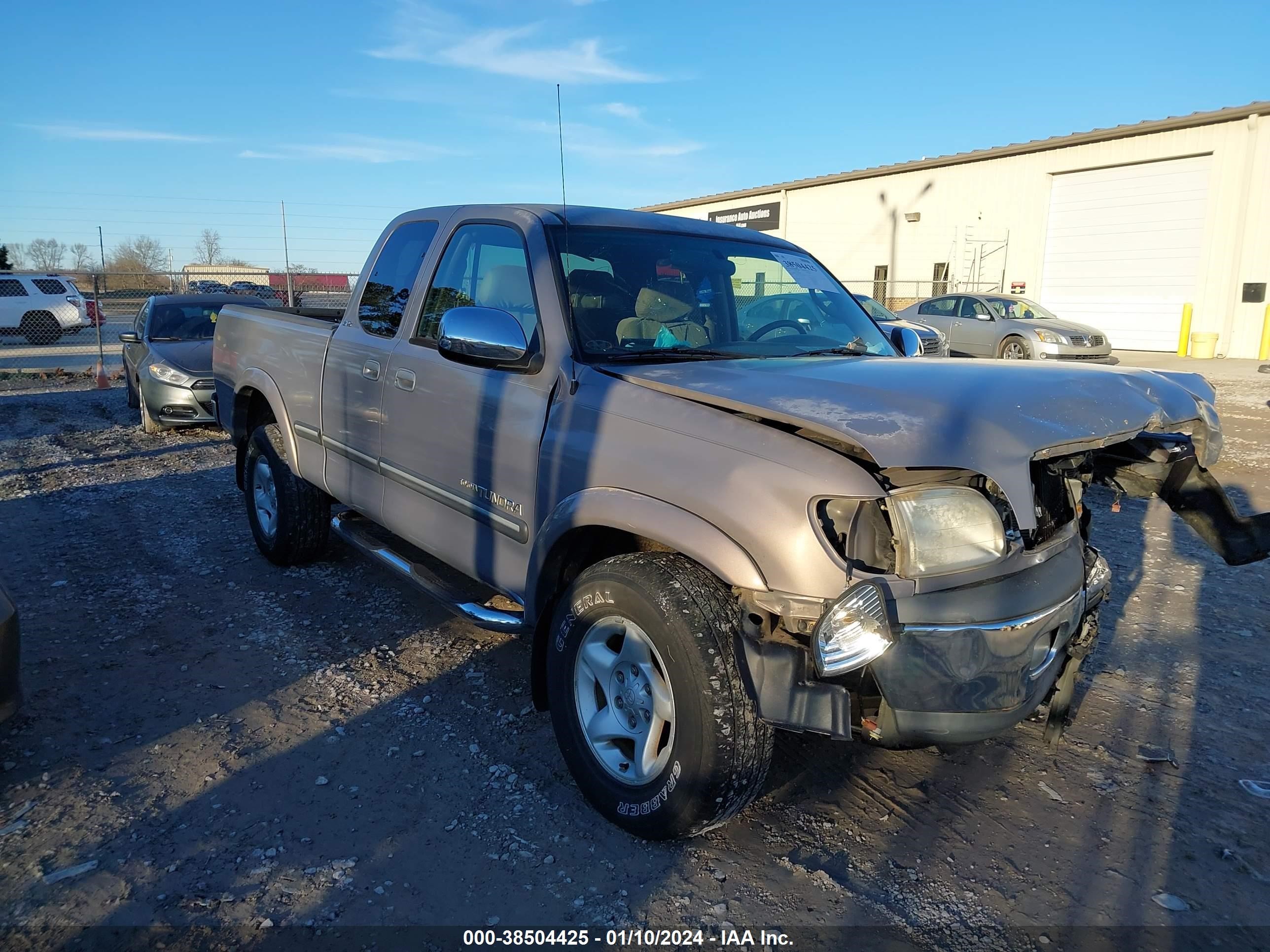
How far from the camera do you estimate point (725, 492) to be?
238 cm

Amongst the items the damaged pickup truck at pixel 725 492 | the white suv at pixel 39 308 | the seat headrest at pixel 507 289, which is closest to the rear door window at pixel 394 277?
the damaged pickup truck at pixel 725 492

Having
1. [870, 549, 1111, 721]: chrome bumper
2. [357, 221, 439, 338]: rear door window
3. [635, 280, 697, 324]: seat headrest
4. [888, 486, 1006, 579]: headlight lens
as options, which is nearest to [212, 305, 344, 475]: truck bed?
[357, 221, 439, 338]: rear door window

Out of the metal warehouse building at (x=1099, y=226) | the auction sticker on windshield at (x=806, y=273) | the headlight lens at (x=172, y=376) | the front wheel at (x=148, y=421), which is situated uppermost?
the metal warehouse building at (x=1099, y=226)

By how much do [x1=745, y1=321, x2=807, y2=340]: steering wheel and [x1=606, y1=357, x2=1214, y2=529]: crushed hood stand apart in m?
0.62

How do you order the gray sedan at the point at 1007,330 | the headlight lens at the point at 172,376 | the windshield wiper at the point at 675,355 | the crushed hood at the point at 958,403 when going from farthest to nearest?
the gray sedan at the point at 1007,330 → the headlight lens at the point at 172,376 → the windshield wiper at the point at 675,355 → the crushed hood at the point at 958,403

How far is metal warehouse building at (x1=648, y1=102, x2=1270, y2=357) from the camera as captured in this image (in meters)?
22.3

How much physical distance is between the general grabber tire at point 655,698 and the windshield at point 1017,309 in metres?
18.5

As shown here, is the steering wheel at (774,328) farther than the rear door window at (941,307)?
No

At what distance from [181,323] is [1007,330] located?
1607 centimetres

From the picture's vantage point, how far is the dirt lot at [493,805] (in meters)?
2.45

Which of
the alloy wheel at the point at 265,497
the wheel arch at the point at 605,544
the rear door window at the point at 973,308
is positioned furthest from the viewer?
the rear door window at the point at 973,308

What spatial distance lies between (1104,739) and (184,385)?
31.4ft

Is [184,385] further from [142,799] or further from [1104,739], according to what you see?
[1104,739]

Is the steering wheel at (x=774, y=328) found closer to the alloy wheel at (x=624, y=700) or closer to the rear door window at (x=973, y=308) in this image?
the alloy wheel at (x=624, y=700)
